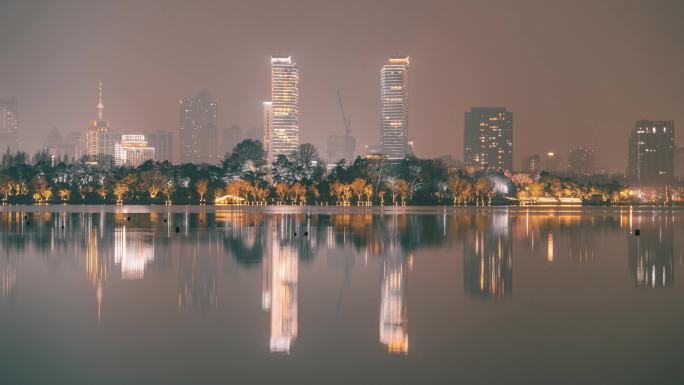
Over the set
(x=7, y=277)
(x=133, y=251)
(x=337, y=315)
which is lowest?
(x=337, y=315)

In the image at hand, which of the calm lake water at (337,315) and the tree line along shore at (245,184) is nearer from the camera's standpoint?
the calm lake water at (337,315)

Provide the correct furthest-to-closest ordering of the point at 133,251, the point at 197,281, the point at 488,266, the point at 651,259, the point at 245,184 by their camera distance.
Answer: the point at 245,184
the point at 133,251
the point at 651,259
the point at 488,266
the point at 197,281

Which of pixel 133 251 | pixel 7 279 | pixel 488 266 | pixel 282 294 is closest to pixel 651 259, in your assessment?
pixel 488 266

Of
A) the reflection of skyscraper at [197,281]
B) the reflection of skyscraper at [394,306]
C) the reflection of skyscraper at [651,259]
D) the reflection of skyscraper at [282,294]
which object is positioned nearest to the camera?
the reflection of skyscraper at [394,306]

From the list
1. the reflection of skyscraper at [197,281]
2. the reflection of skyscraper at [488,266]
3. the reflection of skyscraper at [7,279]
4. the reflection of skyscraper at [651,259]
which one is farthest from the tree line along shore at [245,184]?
the reflection of skyscraper at [7,279]

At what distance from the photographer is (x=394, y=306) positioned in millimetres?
23703

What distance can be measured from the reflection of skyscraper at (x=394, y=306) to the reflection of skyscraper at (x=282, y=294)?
2.52 meters

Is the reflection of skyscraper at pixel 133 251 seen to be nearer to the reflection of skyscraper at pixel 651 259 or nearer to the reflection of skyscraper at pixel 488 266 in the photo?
the reflection of skyscraper at pixel 488 266

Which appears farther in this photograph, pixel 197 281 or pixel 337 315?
pixel 197 281

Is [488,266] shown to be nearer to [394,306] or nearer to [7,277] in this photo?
[394,306]

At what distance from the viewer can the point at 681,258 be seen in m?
40.4

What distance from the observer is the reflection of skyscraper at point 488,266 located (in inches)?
1080

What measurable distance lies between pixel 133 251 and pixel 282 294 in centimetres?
1803

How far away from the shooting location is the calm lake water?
15.7 m
